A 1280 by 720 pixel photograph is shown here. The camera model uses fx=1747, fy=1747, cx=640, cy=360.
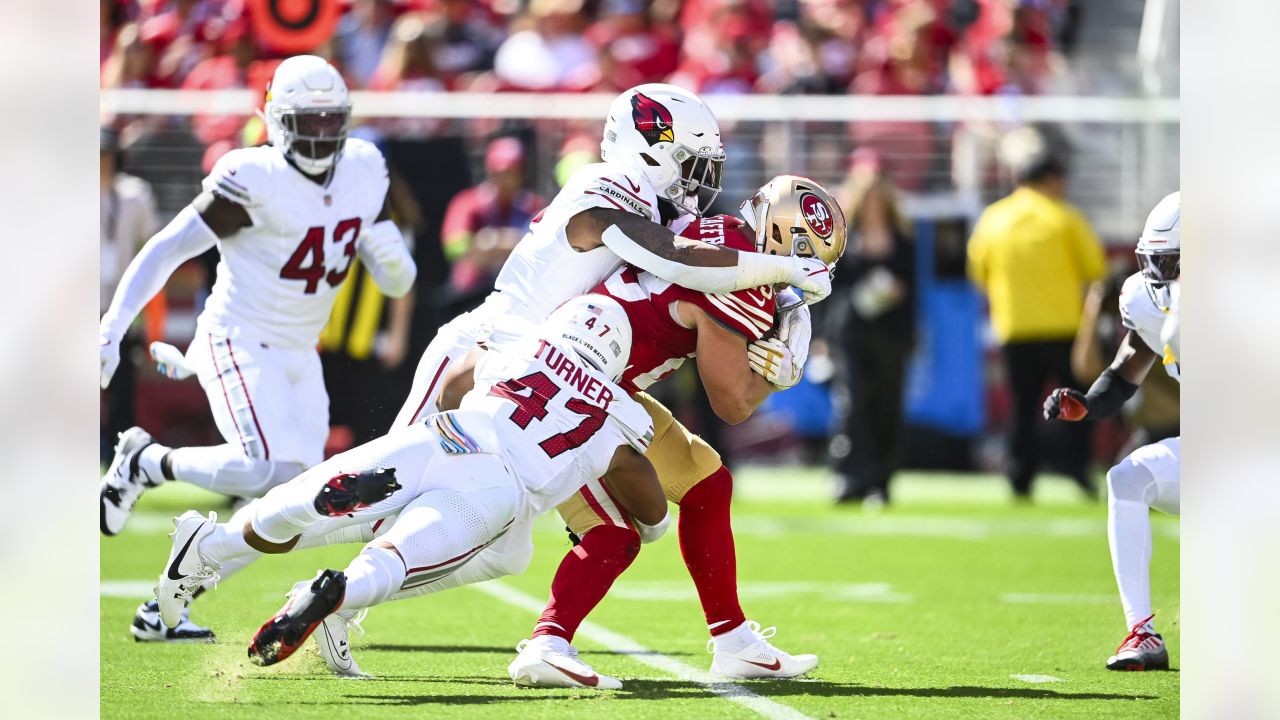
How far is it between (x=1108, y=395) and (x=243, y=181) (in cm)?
291

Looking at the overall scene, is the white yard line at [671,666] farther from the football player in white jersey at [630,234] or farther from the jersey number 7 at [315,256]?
the jersey number 7 at [315,256]

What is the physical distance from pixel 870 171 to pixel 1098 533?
2635mm

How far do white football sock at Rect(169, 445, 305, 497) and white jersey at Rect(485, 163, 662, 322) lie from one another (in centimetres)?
121

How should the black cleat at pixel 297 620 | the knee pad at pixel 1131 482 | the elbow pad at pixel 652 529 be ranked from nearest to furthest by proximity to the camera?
the black cleat at pixel 297 620 < the elbow pad at pixel 652 529 < the knee pad at pixel 1131 482

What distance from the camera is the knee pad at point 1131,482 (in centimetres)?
543

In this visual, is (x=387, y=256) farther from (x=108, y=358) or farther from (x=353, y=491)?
(x=353, y=491)

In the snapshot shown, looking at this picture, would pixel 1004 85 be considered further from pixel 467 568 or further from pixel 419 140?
pixel 467 568

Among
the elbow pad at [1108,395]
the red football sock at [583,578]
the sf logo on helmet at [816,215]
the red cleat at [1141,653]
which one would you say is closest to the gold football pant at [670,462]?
the red football sock at [583,578]

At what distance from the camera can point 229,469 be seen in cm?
580

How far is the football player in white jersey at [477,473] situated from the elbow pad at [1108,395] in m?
1.53

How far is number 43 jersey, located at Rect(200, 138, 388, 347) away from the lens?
591cm

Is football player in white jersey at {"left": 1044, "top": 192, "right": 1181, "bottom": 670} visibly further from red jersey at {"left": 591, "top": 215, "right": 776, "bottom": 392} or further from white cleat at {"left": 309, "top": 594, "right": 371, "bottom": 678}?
white cleat at {"left": 309, "top": 594, "right": 371, "bottom": 678}
